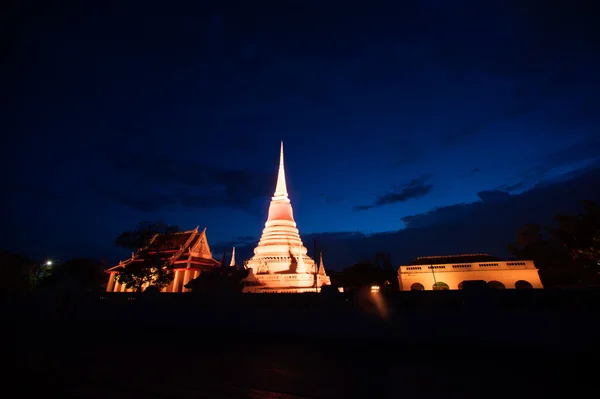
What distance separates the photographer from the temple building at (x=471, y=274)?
29.7 m

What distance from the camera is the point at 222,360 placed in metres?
7.14

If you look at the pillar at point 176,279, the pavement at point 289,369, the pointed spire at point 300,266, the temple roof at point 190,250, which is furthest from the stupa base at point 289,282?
the pavement at point 289,369

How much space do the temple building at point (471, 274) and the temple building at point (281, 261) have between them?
35.0ft

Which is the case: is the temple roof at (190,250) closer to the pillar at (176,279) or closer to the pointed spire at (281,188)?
the pillar at (176,279)

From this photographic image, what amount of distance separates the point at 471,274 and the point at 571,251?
9789mm

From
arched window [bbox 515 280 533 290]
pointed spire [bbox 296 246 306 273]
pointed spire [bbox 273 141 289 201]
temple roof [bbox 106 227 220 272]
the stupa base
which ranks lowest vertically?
arched window [bbox 515 280 533 290]

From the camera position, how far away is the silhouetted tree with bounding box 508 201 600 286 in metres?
26.2

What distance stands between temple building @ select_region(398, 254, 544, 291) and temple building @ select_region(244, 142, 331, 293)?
10668 millimetres

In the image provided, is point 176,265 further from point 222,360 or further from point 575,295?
point 575,295

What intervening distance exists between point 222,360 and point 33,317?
16.3 metres

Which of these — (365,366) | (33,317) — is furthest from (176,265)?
(365,366)

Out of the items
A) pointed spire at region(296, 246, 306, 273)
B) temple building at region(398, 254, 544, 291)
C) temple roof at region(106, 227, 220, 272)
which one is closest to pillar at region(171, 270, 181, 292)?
temple roof at region(106, 227, 220, 272)

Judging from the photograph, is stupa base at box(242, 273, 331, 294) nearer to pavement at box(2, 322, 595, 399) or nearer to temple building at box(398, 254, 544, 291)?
temple building at box(398, 254, 544, 291)

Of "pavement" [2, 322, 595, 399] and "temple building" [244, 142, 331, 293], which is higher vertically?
"temple building" [244, 142, 331, 293]
